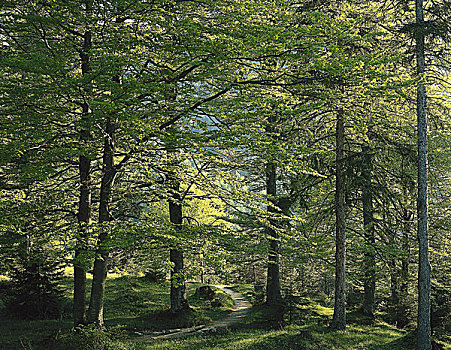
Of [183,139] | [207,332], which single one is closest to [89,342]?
[207,332]

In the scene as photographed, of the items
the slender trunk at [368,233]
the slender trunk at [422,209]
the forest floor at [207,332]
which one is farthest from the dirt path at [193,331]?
the slender trunk at [422,209]

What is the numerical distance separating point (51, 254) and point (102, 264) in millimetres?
2253

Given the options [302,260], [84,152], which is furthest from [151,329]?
[84,152]

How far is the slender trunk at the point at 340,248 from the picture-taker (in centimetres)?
1352

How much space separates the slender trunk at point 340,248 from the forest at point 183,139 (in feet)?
0.18

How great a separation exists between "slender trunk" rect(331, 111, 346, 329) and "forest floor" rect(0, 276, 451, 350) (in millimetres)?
733

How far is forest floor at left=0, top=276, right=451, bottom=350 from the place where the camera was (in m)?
10.1

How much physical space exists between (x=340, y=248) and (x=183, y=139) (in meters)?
8.24

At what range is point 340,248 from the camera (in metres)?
14.1

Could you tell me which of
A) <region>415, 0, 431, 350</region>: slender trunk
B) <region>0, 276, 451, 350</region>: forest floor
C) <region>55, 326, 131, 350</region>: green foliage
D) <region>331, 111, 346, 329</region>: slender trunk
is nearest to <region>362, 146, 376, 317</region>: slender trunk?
<region>331, 111, 346, 329</region>: slender trunk

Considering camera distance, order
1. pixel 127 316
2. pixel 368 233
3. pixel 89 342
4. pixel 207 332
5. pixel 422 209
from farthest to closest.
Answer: pixel 127 316 < pixel 368 233 < pixel 207 332 < pixel 422 209 < pixel 89 342

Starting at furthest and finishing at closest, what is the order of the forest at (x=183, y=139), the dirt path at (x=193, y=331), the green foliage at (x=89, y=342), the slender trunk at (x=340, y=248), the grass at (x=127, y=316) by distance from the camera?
the slender trunk at (x=340, y=248)
the dirt path at (x=193, y=331)
the grass at (x=127, y=316)
the green foliage at (x=89, y=342)
the forest at (x=183, y=139)

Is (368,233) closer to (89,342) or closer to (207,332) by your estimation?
(207,332)

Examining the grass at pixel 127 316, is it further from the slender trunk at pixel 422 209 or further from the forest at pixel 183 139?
the slender trunk at pixel 422 209
